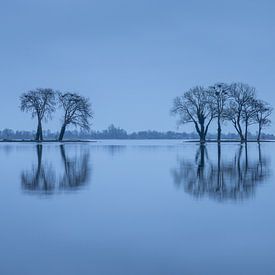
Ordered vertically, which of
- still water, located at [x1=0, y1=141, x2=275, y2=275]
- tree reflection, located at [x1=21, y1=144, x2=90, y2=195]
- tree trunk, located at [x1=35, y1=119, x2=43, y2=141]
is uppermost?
tree trunk, located at [x1=35, y1=119, x2=43, y2=141]

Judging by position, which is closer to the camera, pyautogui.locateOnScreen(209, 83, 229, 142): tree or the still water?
the still water

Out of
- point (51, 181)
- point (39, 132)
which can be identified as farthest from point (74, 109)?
point (51, 181)

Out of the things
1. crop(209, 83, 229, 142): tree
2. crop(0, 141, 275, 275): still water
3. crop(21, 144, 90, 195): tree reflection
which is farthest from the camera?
crop(209, 83, 229, 142): tree

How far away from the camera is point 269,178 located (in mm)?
16328

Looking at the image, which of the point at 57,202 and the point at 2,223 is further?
the point at 57,202

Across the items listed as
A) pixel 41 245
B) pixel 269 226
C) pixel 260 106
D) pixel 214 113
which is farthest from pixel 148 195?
pixel 260 106

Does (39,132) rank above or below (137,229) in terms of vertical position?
above

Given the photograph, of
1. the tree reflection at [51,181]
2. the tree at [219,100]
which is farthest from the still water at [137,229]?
the tree at [219,100]

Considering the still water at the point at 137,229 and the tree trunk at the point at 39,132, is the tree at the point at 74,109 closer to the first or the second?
the tree trunk at the point at 39,132

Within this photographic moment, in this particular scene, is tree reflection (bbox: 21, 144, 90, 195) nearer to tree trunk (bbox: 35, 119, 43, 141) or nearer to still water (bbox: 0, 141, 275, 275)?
still water (bbox: 0, 141, 275, 275)

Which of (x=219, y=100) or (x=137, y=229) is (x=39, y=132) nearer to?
(x=219, y=100)

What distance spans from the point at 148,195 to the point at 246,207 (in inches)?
115

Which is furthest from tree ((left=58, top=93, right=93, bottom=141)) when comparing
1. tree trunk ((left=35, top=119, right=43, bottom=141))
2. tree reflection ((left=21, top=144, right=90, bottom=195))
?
tree reflection ((left=21, top=144, right=90, bottom=195))

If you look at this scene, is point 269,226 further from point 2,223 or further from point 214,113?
point 214,113
